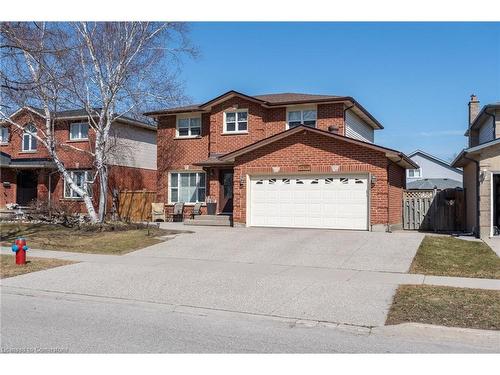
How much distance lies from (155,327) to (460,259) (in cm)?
852

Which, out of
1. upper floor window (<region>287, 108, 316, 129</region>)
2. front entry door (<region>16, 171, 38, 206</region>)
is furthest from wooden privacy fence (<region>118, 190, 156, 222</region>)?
upper floor window (<region>287, 108, 316, 129</region>)

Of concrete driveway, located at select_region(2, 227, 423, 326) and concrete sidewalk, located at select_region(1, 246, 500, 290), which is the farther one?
concrete sidewalk, located at select_region(1, 246, 500, 290)

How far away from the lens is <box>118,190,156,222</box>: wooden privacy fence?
27156mm

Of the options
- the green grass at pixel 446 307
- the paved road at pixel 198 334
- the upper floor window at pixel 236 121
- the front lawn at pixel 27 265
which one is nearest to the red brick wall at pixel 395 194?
the upper floor window at pixel 236 121

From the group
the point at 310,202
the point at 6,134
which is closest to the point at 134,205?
the point at 6,134

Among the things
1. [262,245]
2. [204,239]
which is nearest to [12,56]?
[204,239]

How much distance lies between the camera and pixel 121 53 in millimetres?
21125

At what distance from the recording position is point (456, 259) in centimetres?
1263

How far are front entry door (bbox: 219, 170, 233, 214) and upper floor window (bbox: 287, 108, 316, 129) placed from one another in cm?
357

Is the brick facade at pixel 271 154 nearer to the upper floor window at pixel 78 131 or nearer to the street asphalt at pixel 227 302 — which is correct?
the street asphalt at pixel 227 302

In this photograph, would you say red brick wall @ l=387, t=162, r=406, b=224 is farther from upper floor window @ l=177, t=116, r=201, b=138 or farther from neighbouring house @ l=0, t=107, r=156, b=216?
neighbouring house @ l=0, t=107, r=156, b=216

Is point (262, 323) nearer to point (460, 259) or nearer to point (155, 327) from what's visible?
point (155, 327)

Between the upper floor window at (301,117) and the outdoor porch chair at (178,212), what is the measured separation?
6453 mm

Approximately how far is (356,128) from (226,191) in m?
6.94
